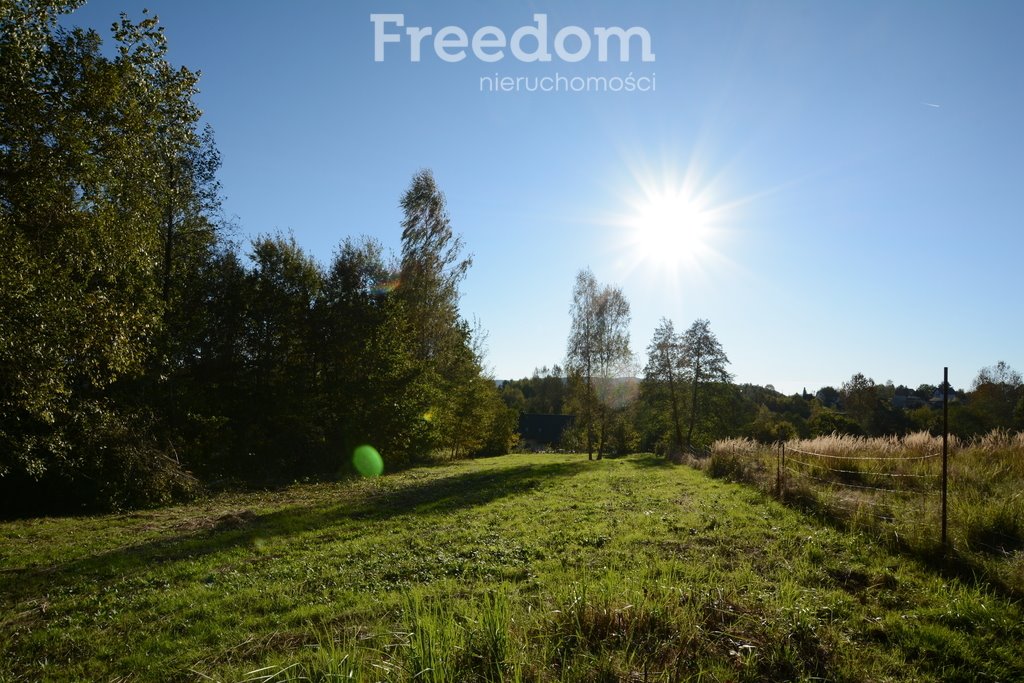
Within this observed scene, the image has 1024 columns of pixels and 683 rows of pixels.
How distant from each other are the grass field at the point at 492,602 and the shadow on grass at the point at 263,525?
3.1 inches

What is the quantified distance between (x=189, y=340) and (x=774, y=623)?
21.8 meters

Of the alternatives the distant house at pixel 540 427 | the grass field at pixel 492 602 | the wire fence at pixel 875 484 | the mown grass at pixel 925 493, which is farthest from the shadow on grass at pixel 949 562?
the distant house at pixel 540 427

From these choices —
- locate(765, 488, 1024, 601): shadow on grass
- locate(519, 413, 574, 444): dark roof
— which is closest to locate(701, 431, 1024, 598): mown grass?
locate(765, 488, 1024, 601): shadow on grass

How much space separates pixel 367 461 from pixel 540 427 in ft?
171

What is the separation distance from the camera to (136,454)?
1438 cm

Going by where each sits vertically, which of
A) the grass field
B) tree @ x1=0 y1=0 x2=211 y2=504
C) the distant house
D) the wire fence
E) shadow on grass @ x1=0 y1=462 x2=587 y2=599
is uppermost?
tree @ x1=0 y1=0 x2=211 y2=504

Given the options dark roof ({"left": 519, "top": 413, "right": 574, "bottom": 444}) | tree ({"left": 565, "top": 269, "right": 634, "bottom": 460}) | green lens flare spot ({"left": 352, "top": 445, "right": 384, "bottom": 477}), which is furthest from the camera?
dark roof ({"left": 519, "top": 413, "right": 574, "bottom": 444})

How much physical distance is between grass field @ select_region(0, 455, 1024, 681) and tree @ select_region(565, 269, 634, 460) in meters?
22.1

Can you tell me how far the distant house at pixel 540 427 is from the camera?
2916 inches

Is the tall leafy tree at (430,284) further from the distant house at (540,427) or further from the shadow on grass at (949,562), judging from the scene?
the distant house at (540,427)

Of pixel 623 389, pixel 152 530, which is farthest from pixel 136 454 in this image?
pixel 623 389

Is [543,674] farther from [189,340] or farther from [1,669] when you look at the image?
[189,340]

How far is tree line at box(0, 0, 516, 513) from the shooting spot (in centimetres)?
960

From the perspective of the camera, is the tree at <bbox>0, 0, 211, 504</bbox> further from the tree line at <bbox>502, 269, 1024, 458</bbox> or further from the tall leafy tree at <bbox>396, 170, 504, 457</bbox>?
the tree line at <bbox>502, 269, 1024, 458</bbox>
